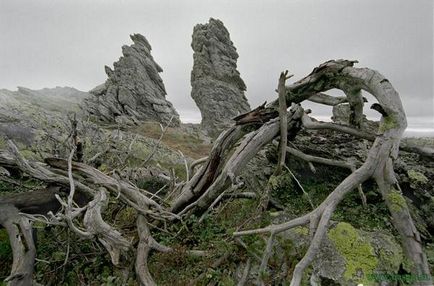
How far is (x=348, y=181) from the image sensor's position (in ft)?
12.2

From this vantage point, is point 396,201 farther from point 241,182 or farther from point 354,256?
point 241,182

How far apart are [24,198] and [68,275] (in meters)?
1.68

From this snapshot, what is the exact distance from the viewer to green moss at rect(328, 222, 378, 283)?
11.6 feet

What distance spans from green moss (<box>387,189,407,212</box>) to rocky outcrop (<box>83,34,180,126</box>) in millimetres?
44375

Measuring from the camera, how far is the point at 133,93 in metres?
52.4

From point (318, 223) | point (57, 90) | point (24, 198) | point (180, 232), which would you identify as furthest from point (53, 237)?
point (57, 90)

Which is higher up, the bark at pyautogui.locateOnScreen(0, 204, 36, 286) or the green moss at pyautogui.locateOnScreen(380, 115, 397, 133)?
the green moss at pyautogui.locateOnScreen(380, 115, 397, 133)

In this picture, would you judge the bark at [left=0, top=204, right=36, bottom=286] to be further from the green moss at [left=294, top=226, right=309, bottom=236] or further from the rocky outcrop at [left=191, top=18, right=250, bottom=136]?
the rocky outcrop at [left=191, top=18, right=250, bottom=136]

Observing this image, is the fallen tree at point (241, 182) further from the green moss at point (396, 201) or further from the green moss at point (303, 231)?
the green moss at point (303, 231)

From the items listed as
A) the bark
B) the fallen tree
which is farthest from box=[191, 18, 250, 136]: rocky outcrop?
the bark

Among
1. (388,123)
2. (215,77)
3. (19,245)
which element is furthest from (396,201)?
(215,77)

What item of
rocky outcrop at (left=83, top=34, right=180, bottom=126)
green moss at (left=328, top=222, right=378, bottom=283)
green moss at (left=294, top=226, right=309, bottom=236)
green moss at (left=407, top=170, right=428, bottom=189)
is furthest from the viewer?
rocky outcrop at (left=83, top=34, right=180, bottom=126)

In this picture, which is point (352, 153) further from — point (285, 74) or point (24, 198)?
point (24, 198)

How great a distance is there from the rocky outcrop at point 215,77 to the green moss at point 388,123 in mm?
54952
